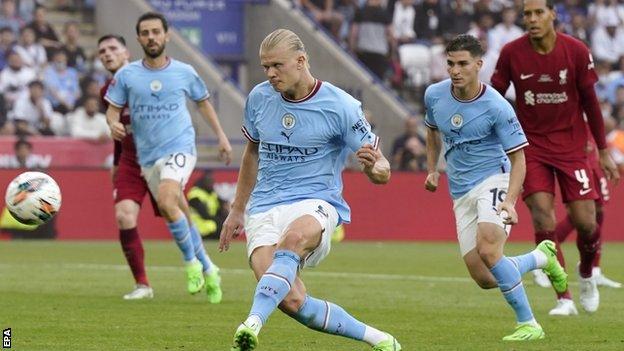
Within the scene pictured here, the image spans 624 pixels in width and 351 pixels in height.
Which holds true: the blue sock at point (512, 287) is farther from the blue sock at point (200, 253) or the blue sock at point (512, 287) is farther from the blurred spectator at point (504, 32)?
the blurred spectator at point (504, 32)

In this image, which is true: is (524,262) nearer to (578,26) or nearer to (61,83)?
(61,83)

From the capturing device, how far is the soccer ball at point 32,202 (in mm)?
11148

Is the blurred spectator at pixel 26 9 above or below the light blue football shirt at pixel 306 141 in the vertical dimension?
below

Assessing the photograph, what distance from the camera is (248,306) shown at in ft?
43.3

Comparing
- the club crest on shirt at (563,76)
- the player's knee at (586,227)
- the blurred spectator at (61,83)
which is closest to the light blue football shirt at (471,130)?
the club crest on shirt at (563,76)

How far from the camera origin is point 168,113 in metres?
14.3

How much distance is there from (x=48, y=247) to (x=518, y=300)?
12404mm

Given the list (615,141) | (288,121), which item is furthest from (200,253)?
(615,141)

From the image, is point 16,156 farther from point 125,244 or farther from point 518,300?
→ point 518,300

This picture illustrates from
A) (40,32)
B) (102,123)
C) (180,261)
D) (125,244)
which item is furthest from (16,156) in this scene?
(125,244)

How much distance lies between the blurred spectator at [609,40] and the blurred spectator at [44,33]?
11584mm

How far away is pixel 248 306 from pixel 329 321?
4.44 metres

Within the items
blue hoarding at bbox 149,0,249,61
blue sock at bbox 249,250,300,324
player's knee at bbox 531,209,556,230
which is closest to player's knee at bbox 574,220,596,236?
player's knee at bbox 531,209,556,230

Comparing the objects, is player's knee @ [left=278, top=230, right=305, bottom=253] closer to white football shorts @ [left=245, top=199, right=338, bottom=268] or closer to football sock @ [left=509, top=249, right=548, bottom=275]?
white football shorts @ [left=245, top=199, right=338, bottom=268]
